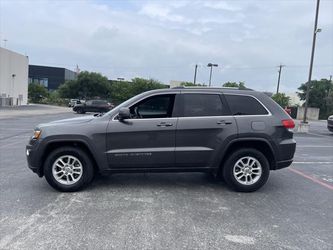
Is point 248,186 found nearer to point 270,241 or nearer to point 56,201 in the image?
point 270,241

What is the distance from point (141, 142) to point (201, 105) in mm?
1231

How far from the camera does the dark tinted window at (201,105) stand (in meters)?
6.41

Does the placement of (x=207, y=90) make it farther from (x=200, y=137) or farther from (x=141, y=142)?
(x=141, y=142)

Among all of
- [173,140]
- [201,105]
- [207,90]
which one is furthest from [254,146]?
[173,140]

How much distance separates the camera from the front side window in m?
6.46

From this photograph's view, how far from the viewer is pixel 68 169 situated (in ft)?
20.4

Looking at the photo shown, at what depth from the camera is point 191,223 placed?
484cm

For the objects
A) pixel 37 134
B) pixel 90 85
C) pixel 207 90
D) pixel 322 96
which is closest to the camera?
pixel 37 134

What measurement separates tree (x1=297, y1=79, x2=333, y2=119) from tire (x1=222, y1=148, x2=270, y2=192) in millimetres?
56697

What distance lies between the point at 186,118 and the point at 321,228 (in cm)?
269

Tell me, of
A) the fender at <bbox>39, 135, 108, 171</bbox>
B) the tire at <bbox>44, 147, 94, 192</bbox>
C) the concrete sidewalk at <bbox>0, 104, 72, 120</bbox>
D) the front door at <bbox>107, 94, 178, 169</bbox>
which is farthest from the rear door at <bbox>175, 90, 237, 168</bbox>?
the concrete sidewalk at <bbox>0, 104, 72, 120</bbox>

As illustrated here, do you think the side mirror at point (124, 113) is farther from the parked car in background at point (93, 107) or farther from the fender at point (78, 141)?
the parked car in background at point (93, 107)

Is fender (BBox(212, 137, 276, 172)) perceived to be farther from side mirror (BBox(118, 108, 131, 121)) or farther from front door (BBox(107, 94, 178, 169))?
side mirror (BBox(118, 108, 131, 121))

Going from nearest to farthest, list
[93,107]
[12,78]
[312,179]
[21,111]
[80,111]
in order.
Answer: [312,179] → [21,111] → [93,107] → [80,111] → [12,78]
